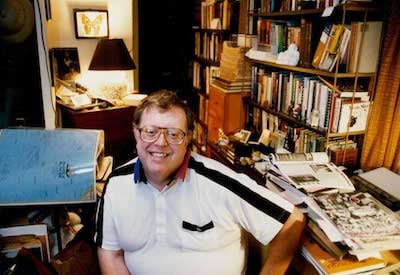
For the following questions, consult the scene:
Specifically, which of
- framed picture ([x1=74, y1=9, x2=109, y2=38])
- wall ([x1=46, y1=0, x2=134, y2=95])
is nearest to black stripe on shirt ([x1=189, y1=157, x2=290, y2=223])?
wall ([x1=46, y1=0, x2=134, y2=95])

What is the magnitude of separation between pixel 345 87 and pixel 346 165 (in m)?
0.42

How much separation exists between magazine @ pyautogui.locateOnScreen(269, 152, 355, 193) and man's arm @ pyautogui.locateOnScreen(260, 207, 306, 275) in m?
0.21

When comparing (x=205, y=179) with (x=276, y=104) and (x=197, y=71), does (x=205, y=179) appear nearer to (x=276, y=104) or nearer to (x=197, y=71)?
(x=276, y=104)

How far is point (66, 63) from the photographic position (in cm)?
335

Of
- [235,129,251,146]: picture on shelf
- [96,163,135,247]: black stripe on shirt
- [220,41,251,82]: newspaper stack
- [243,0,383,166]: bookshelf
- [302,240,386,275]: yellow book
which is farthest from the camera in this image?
[220,41,251,82]: newspaper stack

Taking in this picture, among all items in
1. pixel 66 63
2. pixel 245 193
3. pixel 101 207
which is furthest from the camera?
pixel 66 63

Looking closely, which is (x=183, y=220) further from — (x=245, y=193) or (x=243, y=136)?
(x=243, y=136)

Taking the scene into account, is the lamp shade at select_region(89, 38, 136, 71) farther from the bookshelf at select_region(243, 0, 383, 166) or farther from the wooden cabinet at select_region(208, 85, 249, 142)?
the bookshelf at select_region(243, 0, 383, 166)

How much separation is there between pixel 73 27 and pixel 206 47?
1.31m

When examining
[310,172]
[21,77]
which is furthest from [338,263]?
[21,77]

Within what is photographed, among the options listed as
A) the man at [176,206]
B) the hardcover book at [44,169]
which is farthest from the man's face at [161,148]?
the hardcover book at [44,169]

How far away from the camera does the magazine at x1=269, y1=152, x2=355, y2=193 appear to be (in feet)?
4.59

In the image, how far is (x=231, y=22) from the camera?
9.95 feet

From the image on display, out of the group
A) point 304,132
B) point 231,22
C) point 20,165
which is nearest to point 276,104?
point 304,132
